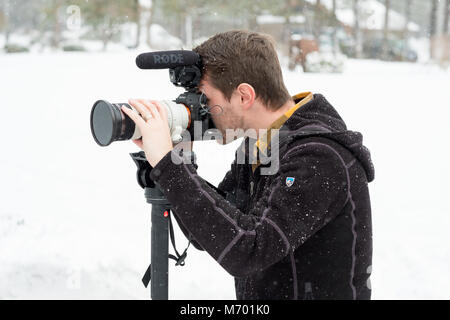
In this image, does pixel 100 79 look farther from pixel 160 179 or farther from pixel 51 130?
pixel 160 179

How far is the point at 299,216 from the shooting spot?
138 cm

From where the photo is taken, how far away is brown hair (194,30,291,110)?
160cm

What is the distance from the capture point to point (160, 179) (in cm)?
141

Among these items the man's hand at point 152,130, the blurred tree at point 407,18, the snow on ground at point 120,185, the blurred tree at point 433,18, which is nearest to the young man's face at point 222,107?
the man's hand at point 152,130

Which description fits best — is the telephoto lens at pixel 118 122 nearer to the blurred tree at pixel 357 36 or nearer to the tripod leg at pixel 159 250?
the tripod leg at pixel 159 250

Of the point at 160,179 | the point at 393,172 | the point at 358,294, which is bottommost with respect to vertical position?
the point at 393,172

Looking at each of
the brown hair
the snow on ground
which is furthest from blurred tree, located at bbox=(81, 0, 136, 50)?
the brown hair

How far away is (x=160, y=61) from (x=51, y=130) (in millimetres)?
5968

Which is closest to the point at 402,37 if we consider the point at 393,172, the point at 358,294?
the point at 393,172

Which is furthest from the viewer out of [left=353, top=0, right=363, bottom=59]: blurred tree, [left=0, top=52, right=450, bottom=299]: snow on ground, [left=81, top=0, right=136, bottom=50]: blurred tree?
[left=353, top=0, right=363, bottom=59]: blurred tree

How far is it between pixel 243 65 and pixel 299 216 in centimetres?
52

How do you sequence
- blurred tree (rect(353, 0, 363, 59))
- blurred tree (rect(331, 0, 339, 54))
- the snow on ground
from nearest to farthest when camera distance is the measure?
the snow on ground < blurred tree (rect(331, 0, 339, 54)) < blurred tree (rect(353, 0, 363, 59))

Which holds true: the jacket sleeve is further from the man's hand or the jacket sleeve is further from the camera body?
the camera body

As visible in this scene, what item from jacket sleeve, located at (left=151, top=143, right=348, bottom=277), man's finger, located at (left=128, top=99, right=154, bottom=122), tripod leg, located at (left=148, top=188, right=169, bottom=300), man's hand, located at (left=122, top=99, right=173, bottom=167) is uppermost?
man's finger, located at (left=128, top=99, right=154, bottom=122)
